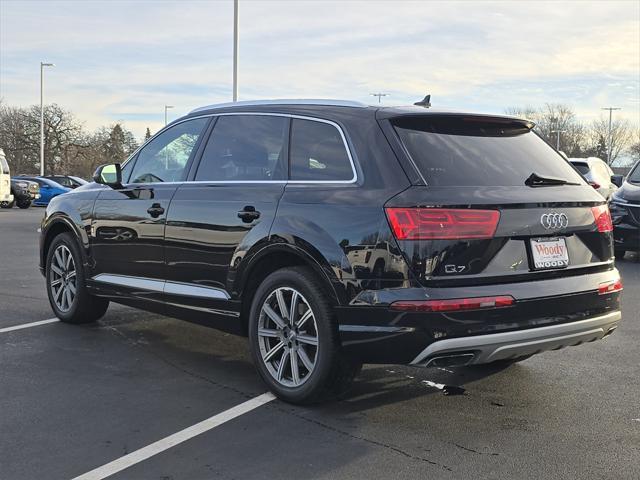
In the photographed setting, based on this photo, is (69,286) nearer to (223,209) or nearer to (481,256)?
(223,209)

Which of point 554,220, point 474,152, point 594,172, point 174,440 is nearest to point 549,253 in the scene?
point 554,220

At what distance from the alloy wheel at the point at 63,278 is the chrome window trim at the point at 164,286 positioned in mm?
509

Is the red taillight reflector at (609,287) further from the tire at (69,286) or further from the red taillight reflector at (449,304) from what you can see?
the tire at (69,286)

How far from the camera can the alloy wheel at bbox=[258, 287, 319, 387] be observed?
4.34 meters

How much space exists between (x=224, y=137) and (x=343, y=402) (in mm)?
2025

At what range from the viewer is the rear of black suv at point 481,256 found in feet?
12.5

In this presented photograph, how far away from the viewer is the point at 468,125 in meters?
4.41

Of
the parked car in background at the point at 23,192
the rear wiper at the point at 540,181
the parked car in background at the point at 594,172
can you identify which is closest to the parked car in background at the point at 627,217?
the parked car in background at the point at 594,172

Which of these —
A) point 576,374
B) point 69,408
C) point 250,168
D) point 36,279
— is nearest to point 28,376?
point 69,408

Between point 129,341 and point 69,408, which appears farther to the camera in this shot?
point 129,341

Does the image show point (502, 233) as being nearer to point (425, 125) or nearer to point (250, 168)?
point (425, 125)

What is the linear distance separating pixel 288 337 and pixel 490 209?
142 centimetres

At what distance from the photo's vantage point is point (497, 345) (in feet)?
12.8

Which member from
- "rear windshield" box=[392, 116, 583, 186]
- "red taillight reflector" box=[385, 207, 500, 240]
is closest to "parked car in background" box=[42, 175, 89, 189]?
"rear windshield" box=[392, 116, 583, 186]
